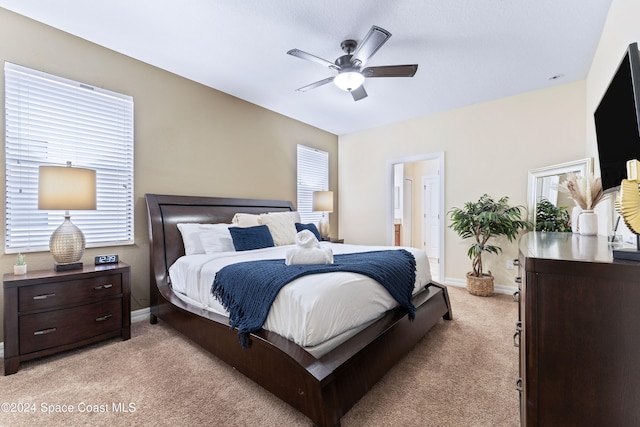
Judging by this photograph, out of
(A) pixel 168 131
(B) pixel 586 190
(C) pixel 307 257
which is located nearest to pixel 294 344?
(C) pixel 307 257

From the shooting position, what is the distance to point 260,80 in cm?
346

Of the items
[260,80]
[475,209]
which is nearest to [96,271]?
[260,80]

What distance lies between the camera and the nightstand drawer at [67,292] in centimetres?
206

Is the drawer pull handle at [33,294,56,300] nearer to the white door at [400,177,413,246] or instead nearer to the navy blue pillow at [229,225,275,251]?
the navy blue pillow at [229,225,275,251]

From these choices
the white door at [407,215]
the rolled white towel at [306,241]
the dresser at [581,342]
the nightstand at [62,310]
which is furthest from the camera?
the white door at [407,215]

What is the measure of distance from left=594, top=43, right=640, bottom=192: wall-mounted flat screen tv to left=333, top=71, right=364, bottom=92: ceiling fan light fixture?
1711mm

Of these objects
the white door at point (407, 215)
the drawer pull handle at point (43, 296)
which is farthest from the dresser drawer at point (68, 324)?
the white door at point (407, 215)

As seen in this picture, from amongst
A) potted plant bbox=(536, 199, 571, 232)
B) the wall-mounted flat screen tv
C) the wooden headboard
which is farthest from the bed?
potted plant bbox=(536, 199, 571, 232)

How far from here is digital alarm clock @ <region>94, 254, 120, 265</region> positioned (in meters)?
2.59

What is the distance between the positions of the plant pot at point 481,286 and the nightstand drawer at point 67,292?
4048 mm

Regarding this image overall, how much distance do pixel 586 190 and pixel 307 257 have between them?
2.13 metres

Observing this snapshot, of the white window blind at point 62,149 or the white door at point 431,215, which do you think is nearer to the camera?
the white window blind at point 62,149

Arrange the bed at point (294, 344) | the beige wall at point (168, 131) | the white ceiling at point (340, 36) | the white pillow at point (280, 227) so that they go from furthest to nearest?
the white pillow at point (280, 227), the beige wall at point (168, 131), the white ceiling at point (340, 36), the bed at point (294, 344)

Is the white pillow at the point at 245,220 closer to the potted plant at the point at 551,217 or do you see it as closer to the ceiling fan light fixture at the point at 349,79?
the ceiling fan light fixture at the point at 349,79
